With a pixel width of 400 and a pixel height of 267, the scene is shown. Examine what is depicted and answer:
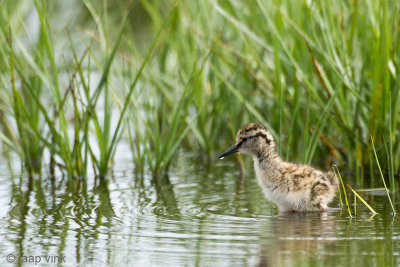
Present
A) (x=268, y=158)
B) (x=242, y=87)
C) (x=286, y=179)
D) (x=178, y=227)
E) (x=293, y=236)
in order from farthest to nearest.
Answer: (x=242, y=87) < (x=268, y=158) < (x=286, y=179) < (x=178, y=227) < (x=293, y=236)

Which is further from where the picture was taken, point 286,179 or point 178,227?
point 286,179

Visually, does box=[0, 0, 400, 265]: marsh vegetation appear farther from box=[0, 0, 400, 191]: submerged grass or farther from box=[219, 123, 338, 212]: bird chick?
box=[219, 123, 338, 212]: bird chick

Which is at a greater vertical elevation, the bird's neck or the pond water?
the bird's neck

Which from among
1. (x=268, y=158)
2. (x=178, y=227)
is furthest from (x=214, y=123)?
(x=178, y=227)

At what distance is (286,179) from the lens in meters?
6.67

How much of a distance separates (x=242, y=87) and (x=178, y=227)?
328 centimetres

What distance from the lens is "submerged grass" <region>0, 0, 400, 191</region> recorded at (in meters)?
7.15

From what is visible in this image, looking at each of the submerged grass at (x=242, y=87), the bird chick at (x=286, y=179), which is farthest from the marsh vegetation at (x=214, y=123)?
the bird chick at (x=286, y=179)

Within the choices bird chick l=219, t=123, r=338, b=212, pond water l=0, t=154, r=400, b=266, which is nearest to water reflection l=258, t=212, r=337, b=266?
pond water l=0, t=154, r=400, b=266

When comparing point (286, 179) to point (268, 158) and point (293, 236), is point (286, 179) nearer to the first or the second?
point (268, 158)

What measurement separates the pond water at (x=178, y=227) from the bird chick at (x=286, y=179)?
0.15 m

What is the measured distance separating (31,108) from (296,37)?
105 inches

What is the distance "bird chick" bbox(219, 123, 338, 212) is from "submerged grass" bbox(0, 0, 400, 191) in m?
0.24

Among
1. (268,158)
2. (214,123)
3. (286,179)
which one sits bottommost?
(286,179)
